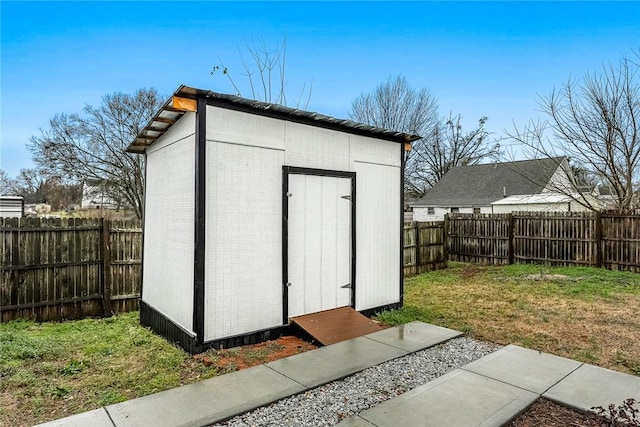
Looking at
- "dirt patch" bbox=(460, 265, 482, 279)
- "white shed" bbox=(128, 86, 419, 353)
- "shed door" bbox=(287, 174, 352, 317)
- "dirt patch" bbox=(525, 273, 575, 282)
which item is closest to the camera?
"white shed" bbox=(128, 86, 419, 353)

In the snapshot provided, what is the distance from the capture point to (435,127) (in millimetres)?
26938

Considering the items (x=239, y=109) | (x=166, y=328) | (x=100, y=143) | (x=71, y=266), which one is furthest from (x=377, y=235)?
(x=100, y=143)

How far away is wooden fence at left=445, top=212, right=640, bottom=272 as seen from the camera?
9.29 m

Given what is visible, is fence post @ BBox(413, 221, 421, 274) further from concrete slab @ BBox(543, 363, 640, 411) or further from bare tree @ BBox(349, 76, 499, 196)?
bare tree @ BBox(349, 76, 499, 196)

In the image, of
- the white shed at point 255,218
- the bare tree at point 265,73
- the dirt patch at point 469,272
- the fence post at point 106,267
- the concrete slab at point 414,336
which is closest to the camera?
the white shed at point 255,218

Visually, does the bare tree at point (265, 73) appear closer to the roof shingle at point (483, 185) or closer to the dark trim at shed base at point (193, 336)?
the dark trim at shed base at point (193, 336)

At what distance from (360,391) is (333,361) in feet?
2.00

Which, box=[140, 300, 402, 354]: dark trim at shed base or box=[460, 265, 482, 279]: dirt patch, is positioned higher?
box=[140, 300, 402, 354]: dark trim at shed base

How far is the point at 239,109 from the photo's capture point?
159 inches

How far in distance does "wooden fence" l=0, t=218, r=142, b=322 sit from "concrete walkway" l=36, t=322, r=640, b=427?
3847mm

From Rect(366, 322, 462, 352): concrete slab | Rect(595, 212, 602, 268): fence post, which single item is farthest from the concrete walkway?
Rect(595, 212, 602, 268): fence post

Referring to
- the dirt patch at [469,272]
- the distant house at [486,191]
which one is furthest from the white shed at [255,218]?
the distant house at [486,191]

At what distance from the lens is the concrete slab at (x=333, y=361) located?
321 cm

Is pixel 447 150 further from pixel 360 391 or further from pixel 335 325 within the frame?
pixel 360 391
